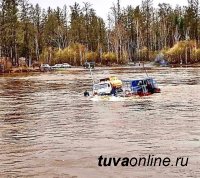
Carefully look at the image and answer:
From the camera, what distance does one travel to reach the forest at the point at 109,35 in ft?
363

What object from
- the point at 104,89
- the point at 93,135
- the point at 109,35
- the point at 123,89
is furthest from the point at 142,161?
the point at 109,35

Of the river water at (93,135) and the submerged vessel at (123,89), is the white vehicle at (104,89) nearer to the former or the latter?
the submerged vessel at (123,89)

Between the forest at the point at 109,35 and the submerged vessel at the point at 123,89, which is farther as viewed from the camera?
the forest at the point at 109,35

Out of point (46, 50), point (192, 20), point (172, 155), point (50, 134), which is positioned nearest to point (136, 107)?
point (50, 134)

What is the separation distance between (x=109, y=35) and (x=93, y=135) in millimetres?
113561

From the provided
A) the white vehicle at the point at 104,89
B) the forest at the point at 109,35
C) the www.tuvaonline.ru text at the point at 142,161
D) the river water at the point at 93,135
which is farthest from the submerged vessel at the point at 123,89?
the forest at the point at 109,35

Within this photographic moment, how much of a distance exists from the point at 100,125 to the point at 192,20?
10634 centimetres

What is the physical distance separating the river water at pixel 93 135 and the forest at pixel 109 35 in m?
77.3

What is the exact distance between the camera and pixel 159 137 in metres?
19.7

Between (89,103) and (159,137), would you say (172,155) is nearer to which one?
(159,137)

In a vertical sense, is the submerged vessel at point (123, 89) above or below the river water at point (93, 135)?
above

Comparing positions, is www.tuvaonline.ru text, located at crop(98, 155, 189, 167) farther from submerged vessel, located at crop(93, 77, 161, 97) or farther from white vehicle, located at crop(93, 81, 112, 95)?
white vehicle, located at crop(93, 81, 112, 95)

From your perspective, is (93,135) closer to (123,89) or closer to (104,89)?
(104,89)

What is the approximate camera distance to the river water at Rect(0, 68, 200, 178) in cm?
1485
